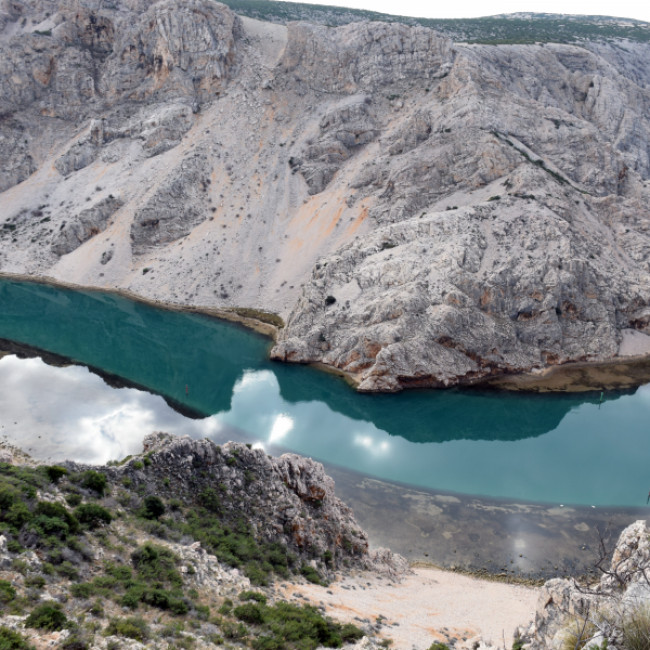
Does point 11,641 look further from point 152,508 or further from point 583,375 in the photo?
point 583,375

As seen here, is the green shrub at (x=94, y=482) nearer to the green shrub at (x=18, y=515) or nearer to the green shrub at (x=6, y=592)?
the green shrub at (x=18, y=515)

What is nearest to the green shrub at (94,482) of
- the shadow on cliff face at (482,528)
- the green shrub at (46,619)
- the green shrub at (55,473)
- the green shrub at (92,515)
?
the green shrub at (55,473)

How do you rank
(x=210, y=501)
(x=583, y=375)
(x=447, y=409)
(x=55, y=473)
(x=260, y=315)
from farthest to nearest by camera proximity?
(x=260, y=315) < (x=583, y=375) < (x=447, y=409) < (x=210, y=501) < (x=55, y=473)

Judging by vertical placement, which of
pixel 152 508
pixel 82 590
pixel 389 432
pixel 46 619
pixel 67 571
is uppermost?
pixel 46 619

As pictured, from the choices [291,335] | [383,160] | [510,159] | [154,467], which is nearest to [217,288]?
[291,335]

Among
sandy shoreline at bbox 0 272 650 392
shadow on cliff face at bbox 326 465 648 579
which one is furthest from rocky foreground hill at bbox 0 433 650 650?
sandy shoreline at bbox 0 272 650 392

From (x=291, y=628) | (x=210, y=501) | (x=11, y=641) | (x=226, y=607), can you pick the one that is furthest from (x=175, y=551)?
(x=11, y=641)

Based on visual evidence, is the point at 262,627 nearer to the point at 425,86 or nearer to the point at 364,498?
the point at 364,498
